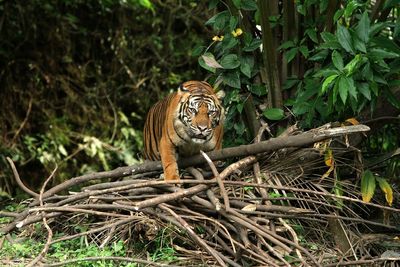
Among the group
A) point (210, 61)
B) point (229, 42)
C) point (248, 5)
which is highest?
point (248, 5)

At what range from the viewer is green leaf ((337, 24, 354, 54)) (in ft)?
15.6

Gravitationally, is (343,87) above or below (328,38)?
below

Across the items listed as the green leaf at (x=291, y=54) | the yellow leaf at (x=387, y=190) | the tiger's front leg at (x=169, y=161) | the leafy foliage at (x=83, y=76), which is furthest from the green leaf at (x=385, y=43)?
the leafy foliage at (x=83, y=76)

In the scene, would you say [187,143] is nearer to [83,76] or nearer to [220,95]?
[220,95]

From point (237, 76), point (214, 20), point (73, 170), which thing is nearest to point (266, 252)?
point (237, 76)

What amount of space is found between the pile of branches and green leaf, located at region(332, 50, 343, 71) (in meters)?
0.44

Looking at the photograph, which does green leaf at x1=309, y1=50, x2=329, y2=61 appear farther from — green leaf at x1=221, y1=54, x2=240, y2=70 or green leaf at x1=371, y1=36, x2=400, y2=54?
green leaf at x1=221, y1=54, x2=240, y2=70

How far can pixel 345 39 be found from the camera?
4781 millimetres

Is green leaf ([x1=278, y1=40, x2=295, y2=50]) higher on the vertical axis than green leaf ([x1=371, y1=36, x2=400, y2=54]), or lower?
lower

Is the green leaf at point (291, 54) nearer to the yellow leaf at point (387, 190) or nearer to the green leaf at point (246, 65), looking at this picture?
the green leaf at point (246, 65)

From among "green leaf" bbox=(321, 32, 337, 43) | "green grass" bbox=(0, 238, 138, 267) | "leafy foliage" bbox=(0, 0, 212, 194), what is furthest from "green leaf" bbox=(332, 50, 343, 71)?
"leafy foliage" bbox=(0, 0, 212, 194)

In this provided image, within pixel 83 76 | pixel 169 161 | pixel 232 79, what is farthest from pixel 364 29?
pixel 83 76

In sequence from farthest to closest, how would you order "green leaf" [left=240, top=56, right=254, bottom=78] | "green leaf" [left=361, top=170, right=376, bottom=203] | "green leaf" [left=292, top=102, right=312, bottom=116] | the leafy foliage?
1. the leafy foliage
2. "green leaf" [left=240, top=56, right=254, bottom=78]
3. "green leaf" [left=292, top=102, right=312, bottom=116]
4. "green leaf" [left=361, top=170, right=376, bottom=203]

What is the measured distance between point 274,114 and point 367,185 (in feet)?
3.27
